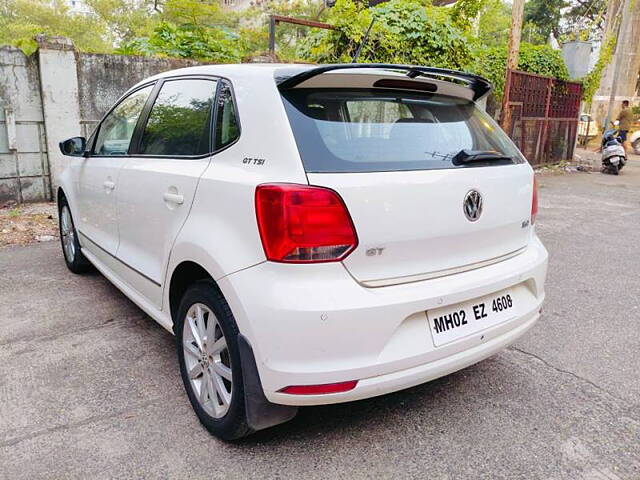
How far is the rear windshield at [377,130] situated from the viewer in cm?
204

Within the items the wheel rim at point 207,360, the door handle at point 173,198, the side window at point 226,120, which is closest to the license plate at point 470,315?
the wheel rim at point 207,360

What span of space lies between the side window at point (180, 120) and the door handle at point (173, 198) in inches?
9.0

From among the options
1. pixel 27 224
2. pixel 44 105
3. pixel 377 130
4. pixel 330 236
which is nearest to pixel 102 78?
pixel 44 105

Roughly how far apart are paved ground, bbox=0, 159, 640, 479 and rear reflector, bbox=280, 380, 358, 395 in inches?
16.2

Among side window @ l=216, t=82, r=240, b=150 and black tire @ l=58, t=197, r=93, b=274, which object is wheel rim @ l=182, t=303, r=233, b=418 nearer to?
side window @ l=216, t=82, r=240, b=150

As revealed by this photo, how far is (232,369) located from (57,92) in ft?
19.6

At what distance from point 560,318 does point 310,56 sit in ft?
22.6

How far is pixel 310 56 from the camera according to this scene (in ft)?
30.0

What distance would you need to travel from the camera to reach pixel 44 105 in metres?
6.60

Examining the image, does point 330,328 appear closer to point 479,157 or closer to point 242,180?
point 242,180

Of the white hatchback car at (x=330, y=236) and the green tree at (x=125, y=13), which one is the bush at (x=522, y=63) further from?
the green tree at (x=125, y=13)

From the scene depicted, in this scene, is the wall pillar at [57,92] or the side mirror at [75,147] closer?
the side mirror at [75,147]

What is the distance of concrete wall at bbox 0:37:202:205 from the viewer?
644cm

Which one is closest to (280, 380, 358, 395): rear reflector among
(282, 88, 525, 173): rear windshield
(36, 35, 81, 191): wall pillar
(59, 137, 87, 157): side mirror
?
(282, 88, 525, 173): rear windshield
